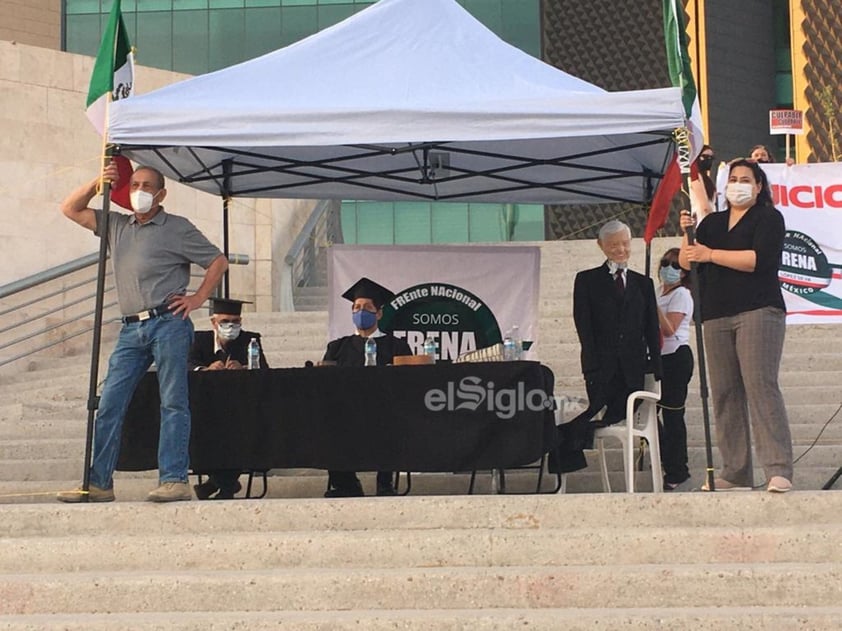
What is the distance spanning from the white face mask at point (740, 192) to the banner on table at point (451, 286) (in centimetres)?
283

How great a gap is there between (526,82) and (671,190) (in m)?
1.38

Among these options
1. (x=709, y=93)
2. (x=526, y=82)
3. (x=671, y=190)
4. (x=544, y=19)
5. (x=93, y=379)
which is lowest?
(x=93, y=379)

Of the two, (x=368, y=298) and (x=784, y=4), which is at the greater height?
(x=784, y=4)

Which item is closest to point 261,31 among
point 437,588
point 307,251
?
point 307,251

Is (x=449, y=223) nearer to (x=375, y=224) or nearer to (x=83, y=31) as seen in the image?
(x=375, y=224)

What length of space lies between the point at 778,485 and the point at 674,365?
2.06 meters

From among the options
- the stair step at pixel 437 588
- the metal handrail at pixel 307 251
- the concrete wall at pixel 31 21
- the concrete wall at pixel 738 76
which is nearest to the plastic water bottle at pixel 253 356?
the stair step at pixel 437 588

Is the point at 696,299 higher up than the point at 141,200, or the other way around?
the point at 141,200

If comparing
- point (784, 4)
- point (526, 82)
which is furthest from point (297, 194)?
point (784, 4)

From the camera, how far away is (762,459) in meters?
6.67

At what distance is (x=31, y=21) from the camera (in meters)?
26.3

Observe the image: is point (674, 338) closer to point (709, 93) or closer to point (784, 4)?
point (709, 93)

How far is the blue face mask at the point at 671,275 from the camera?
860 centimetres

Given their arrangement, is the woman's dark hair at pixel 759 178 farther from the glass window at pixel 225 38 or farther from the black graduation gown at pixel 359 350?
the glass window at pixel 225 38
